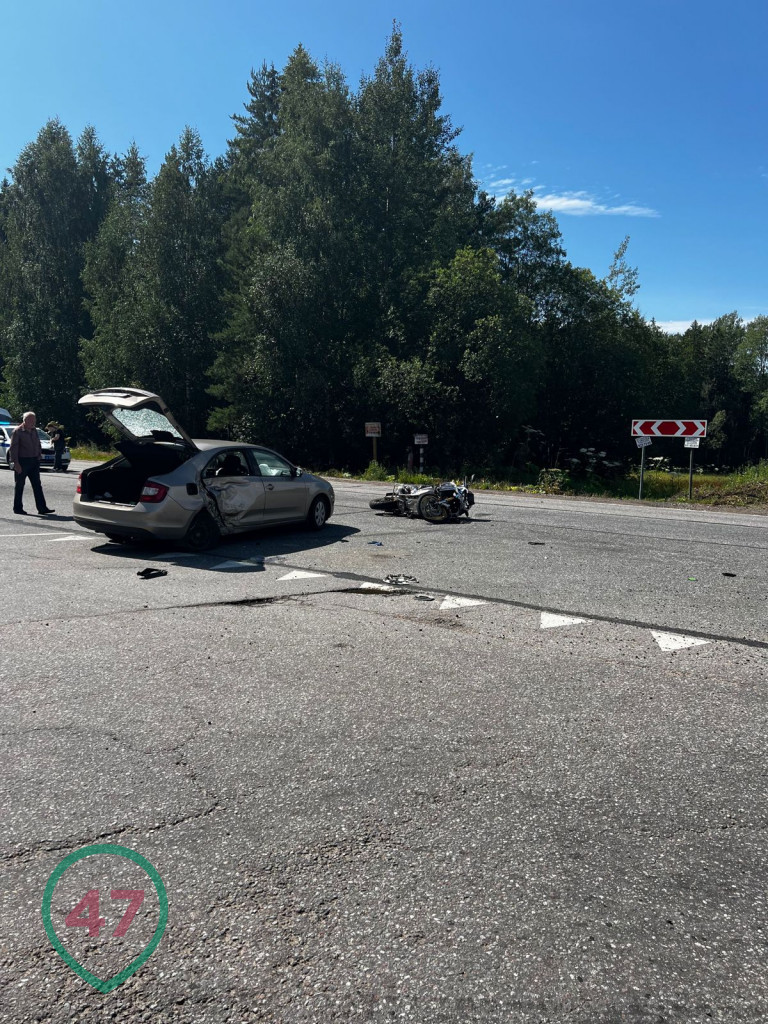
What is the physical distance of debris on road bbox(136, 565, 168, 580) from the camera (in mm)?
9281

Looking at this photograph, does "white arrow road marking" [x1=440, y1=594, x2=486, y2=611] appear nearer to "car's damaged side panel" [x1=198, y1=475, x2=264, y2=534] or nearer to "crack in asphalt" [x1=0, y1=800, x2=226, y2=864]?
"car's damaged side panel" [x1=198, y1=475, x2=264, y2=534]

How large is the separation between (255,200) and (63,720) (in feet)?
135

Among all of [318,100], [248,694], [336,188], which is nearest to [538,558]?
[248,694]

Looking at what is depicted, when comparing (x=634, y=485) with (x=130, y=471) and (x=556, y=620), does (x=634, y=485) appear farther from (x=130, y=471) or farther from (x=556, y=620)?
(x=556, y=620)

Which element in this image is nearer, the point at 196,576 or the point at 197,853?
the point at 197,853

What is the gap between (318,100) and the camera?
3859cm

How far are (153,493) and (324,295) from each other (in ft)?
96.1

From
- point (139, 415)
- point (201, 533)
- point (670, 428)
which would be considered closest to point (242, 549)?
point (201, 533)

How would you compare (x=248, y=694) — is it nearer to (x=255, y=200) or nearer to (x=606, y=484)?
(x=606, y=484)

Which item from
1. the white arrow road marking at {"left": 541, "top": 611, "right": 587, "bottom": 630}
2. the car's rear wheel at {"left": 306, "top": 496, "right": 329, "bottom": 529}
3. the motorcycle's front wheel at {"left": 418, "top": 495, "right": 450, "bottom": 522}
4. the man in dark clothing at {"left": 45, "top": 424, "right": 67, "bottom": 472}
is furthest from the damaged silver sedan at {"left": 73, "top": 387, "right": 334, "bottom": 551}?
the man in dark clothing at {"left": 45, "top": 424, "right": 67, "bottom": 472}

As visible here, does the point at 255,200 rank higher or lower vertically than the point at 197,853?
higher

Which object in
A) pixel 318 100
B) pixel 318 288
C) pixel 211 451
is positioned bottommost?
pixel 211 451

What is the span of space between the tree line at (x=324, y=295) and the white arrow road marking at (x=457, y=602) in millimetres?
28160

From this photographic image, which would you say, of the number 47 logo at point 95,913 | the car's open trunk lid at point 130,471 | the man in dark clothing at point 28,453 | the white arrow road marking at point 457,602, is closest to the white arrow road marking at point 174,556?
the car's open trunk lid at point 130,471
